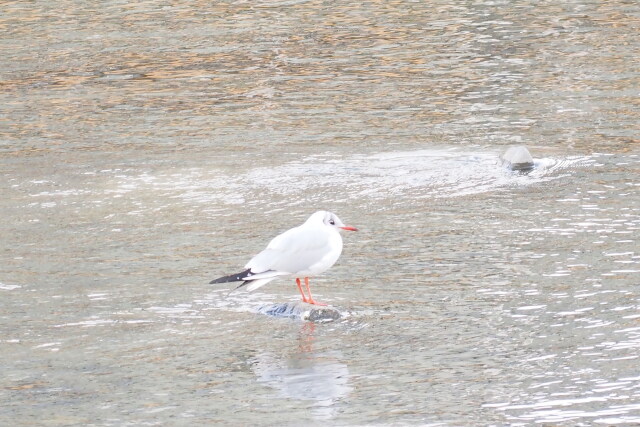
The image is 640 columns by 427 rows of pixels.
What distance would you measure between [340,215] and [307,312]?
231 centimetres

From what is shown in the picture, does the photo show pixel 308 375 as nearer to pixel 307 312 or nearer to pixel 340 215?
pixel 307 312

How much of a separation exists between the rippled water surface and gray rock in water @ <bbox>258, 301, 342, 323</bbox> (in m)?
0.09

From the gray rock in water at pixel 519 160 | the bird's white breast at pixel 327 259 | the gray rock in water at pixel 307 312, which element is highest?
the bird's white breast at pixel 327 259

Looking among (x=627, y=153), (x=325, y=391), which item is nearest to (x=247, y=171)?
(x=627, y=153)

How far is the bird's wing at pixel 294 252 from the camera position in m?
7.50

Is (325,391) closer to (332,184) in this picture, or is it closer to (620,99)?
(332,184)

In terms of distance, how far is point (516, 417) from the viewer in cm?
609

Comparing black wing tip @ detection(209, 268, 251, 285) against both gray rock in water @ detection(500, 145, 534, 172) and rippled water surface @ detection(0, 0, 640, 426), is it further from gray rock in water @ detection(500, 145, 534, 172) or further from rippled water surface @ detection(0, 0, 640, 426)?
gray rock in water @ detection(500, 145, 534, 172)

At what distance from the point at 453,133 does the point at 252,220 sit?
2950 millimetres

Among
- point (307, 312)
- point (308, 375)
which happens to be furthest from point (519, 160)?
point (308, 375)

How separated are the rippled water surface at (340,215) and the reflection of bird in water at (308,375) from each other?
0.02 m

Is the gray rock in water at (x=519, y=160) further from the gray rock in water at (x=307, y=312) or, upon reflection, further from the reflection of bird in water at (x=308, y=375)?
the reflection of bird in water at (x=308, y=375)

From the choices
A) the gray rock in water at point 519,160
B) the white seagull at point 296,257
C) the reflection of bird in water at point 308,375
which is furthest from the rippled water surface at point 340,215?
the white seagull at point 296,257

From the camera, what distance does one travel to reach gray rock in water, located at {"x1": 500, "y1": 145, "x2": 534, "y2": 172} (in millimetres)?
10773
